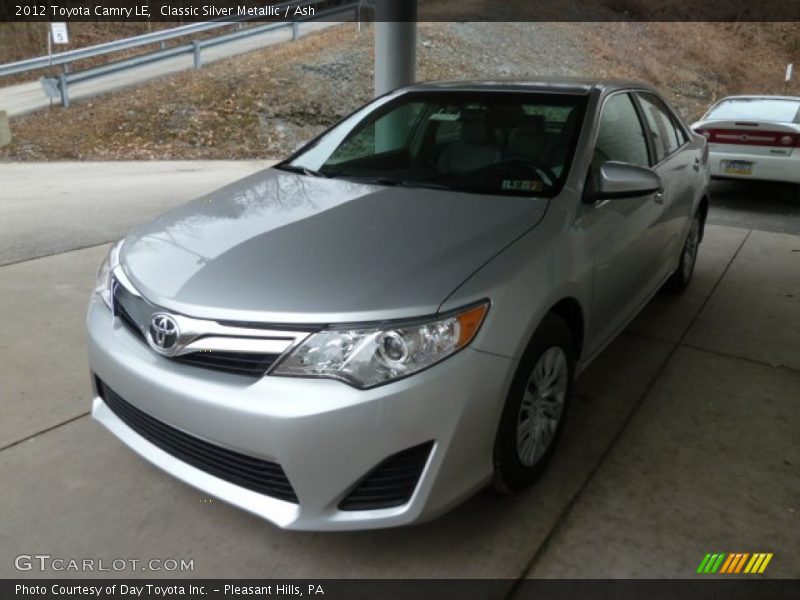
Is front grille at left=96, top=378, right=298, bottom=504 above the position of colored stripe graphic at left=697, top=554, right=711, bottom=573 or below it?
above

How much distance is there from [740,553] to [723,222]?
5.85m

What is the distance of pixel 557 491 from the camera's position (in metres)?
2.68

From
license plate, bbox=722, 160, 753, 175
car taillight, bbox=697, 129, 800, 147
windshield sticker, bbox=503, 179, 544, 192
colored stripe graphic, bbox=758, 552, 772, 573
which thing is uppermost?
windshield sticker, bbox=503, 179, 544, 192

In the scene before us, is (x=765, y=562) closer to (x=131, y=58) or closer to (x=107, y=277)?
(x=107, y=277)

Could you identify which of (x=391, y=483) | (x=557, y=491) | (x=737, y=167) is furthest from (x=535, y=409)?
(x=737, y=167)

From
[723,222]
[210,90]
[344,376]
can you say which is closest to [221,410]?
[344,376]

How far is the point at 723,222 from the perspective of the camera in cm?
745

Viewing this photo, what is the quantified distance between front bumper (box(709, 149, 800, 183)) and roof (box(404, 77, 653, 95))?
17.1 feet

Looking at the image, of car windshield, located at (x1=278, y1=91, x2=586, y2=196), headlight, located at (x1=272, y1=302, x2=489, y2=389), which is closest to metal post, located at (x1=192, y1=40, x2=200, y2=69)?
car windshield, located at (x1=278, y1=91, x2=586, y2=196)

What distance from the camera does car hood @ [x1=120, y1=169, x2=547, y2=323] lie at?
2.14 m

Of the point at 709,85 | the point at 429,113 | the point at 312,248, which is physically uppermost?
the point at 429,113

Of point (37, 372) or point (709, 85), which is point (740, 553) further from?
point (709, 85)

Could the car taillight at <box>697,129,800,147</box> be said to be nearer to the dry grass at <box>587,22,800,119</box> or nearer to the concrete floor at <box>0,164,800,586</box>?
the concrete floor at <box>0,164,800,586</box>

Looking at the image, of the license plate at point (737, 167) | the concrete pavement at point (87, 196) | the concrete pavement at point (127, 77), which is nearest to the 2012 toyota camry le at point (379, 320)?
the concrete pavement at point (87, 196)
